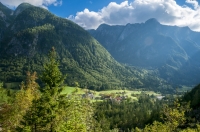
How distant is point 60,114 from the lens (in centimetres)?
4134

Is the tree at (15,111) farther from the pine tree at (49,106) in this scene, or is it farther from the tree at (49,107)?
the pine tree at (49,106)

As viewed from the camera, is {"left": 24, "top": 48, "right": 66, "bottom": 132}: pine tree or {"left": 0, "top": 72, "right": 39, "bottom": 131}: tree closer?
{"left": 24, "top": 48, "right": 66, "bottom": 132}: pine tree

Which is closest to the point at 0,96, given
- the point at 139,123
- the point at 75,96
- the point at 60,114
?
the point at 60,114

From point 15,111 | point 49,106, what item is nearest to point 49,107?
point 49,106

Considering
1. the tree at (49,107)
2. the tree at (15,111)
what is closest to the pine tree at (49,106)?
the tree at (49,107)

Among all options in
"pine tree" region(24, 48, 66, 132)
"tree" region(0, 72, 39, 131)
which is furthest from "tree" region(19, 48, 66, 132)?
"tree" region(0, 72, 39, 131)

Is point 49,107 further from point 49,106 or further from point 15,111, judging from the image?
point 15,111

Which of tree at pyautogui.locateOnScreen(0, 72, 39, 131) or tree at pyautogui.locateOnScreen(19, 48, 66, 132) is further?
tree at pyautogui.locateOnScreen(0, 72, 39, 131)

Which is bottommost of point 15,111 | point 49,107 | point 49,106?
point 15,111

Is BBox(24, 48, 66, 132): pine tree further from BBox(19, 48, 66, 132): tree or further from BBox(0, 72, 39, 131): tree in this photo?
BBox(0, 72, 39, 131): tree

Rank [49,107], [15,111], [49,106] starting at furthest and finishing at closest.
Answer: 1. [15,111]
2. [49,106]
3. [49,107]

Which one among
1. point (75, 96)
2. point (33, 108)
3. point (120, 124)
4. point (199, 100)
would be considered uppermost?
point (75, 96)

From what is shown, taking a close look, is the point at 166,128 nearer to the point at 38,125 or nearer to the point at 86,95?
the point at 86,95

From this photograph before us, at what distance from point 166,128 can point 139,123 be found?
142m
